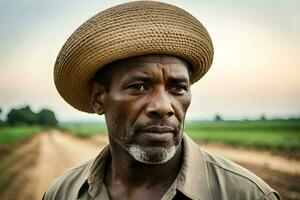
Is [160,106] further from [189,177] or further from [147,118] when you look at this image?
[189,177]

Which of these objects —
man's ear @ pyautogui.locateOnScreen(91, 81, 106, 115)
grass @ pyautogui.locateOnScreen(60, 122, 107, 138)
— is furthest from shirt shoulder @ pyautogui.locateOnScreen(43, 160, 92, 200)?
grass @ pyautogui.locateOnScreen(60, 122, 107, 138)

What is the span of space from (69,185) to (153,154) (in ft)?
2.07

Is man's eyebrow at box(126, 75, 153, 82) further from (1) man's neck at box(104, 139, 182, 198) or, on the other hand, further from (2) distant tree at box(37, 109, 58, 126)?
(2) distant tree at box(37, 109, 58, 126)

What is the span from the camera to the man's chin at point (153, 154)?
240 cm

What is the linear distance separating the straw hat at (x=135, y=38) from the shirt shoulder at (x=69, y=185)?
21.4 inches

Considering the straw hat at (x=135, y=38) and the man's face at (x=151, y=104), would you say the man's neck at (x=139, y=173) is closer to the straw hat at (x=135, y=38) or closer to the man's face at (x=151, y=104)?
the man's face at (x=151, y=104)

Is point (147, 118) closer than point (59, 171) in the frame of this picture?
→ Yes

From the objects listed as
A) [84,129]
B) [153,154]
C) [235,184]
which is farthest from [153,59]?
[84,129]

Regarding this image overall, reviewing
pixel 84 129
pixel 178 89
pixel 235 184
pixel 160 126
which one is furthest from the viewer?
pixel 84 129

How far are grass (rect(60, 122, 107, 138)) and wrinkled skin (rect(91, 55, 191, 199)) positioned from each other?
3775 centimetres

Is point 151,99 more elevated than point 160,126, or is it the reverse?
point 151,99

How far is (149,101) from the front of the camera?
242 cm

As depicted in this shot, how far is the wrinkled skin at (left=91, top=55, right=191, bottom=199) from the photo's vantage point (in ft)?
7.88

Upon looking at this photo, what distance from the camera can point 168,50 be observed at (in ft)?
7.98
